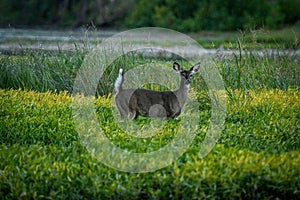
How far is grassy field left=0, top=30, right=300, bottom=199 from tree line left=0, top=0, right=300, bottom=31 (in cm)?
925

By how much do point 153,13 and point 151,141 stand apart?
15.1 metres

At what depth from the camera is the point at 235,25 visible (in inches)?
749

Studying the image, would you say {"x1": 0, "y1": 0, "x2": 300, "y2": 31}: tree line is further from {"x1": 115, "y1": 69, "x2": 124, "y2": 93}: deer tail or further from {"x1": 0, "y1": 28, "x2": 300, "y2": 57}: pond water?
{"x1": 115, "y1": 69, "x2": 124, "y2": 93}: deer tail

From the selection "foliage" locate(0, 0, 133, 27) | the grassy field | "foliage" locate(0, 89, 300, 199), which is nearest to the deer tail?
the grassy field

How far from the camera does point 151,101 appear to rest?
6.73m

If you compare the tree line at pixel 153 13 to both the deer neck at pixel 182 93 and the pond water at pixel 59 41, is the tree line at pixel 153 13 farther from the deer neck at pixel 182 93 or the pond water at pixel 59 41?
the deer neck at pixel 182 93

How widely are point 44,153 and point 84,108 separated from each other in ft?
5.37

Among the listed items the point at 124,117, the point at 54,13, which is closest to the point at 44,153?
the point at 124,117

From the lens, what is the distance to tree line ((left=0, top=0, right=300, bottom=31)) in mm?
19234

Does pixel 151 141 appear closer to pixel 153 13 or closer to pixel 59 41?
pixel 59 41

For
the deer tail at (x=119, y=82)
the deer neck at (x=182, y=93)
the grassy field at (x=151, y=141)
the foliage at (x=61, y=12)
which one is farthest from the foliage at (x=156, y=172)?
the foliage at (x=61, y=12)

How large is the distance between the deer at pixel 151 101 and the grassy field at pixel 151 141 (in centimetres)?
23

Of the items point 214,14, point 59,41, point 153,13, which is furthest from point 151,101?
point 153,13

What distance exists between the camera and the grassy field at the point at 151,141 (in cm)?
478
